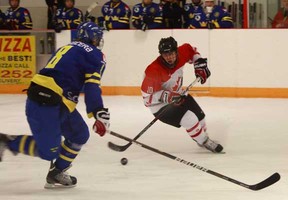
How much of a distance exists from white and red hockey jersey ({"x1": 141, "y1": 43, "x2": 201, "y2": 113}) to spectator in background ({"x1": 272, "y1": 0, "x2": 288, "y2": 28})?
3.22 m

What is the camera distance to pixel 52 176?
3793 millimetres

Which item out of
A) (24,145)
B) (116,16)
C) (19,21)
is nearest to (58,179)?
(24,145)

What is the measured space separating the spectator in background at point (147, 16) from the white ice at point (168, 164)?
6.07 feet

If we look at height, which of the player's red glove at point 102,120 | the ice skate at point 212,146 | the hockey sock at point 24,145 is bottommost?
the ice skate at point 212,146

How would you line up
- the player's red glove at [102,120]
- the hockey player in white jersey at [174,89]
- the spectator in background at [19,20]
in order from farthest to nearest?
the spectator in background at [19,20]
the hockey player in white jersey at [174,89]
the player's red glove at [102,120]

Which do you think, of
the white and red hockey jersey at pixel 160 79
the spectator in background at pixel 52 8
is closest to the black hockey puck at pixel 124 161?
the white and red hockey jersey at pixel 160 79

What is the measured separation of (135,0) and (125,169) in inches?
245

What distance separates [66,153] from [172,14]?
16.8 ft

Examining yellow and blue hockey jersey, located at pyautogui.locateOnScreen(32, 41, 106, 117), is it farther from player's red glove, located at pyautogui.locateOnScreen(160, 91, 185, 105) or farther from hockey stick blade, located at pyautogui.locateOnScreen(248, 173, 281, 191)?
player's red glove, located at pyautogui.locateOnScreen(160, 91, 185, 105)

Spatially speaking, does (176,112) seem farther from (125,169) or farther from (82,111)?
(82,111)

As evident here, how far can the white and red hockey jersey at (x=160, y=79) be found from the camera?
4629mm

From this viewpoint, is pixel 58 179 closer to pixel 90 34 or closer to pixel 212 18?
pixel 90 34

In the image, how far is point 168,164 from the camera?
4.43 m

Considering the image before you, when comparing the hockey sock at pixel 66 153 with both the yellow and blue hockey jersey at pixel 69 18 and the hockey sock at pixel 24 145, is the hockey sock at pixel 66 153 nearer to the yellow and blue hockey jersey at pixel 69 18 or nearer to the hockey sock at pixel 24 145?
the hockey sock at pixel 24 145
